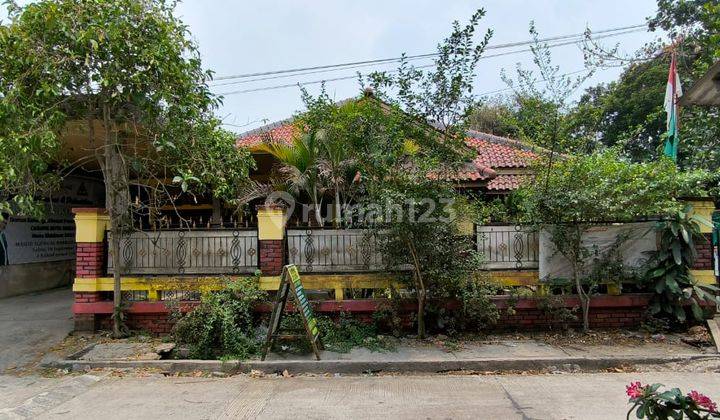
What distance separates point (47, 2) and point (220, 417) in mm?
5502

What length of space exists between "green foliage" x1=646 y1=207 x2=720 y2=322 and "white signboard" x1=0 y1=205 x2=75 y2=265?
42.4ft

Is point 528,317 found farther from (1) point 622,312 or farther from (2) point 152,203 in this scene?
(2) point 152,203

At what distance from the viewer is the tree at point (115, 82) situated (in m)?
5.99

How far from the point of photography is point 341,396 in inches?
202

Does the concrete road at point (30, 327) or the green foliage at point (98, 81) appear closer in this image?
the green foliage at point (98, 81)

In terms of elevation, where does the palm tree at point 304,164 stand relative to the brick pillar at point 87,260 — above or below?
above

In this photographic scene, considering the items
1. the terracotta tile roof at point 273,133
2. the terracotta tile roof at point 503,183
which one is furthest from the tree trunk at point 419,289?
the terracotta tile roof at point 503,183

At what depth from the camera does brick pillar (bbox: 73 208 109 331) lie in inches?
285

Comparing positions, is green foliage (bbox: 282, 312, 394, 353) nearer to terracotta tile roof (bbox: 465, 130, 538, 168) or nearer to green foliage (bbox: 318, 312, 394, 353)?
green foliage (bbox: 318, 312, 394, 353)

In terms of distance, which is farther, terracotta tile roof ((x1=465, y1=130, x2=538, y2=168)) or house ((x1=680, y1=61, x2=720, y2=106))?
terracotta tile roof ((x1=465, y1=130, x2=538, y2=168))

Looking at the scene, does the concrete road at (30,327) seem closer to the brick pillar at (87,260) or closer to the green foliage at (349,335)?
the brick pillar at (87,260)

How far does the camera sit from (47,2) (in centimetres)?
597

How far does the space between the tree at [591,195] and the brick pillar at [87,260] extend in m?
6.71

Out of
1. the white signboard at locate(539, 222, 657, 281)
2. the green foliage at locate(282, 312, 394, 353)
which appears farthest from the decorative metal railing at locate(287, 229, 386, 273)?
the white signboard at locate(539, 222, 657, 281)
